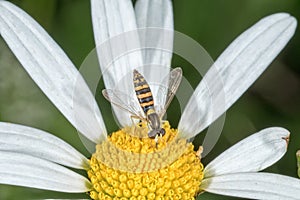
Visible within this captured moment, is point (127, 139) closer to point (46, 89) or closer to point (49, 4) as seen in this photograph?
A: point (46, 89)

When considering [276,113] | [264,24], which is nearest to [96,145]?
[264,24]

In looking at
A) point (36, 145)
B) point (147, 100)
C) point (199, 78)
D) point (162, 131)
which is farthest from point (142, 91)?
point (199, 78)

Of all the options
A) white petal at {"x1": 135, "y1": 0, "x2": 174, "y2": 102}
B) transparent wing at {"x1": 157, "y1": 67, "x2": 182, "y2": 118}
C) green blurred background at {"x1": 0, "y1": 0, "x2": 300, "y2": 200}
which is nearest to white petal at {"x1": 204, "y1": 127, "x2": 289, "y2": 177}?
transparent wing at {"x1": 157, "y1": 67, "x2": 182, "y2": 118}

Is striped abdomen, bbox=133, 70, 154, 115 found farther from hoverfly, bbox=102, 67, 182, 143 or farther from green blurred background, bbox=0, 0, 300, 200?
green blurred background, bbox=0, 0, 300, 200

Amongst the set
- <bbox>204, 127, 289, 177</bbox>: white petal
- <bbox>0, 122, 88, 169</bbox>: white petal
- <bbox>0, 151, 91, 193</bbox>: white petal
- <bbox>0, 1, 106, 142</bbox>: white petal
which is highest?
<bbox>0, 1, 106, 142</bbox>: white petal

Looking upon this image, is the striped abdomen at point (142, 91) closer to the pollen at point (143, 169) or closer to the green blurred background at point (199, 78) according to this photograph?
the pollen at point (143, 169)

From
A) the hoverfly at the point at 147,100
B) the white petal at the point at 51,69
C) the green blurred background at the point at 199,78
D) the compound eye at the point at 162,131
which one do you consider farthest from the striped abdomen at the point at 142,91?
the green blurred background at the point at 199,78
